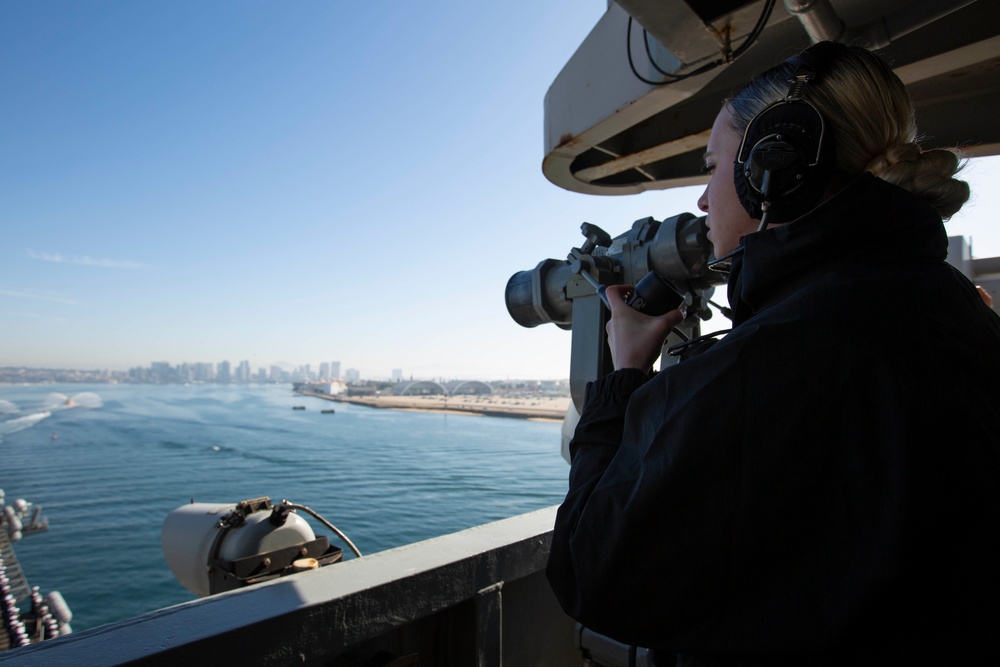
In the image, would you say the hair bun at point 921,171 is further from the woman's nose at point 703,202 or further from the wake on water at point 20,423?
the wake on water at point 20,423

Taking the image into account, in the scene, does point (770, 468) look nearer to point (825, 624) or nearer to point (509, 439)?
point (825, 624)

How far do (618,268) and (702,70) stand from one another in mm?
731

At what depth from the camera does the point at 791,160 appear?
80 cm

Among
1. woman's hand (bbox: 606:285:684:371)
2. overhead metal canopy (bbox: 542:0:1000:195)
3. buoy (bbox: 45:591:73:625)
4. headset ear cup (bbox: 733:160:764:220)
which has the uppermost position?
overhead metal canopy (bbox: 542:0:1000:195)

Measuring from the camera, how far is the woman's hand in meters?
1.11

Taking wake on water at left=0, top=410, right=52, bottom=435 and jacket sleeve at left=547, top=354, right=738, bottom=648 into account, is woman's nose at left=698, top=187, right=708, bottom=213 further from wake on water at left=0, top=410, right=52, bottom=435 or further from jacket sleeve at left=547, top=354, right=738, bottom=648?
wake on water at left=0, top=410, right=52, bottom=435

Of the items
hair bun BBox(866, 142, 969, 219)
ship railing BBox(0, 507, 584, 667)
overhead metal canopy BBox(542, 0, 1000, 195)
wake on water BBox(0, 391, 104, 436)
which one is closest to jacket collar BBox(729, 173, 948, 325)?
hair bun BBox(866, 142, 969, 219)

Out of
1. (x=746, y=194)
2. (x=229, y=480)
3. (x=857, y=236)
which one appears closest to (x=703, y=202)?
(x=746, y=194)

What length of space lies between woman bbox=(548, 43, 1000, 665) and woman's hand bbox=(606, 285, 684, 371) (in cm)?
30

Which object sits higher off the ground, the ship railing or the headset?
the headset

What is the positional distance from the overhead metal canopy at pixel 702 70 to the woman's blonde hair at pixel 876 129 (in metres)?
0.87

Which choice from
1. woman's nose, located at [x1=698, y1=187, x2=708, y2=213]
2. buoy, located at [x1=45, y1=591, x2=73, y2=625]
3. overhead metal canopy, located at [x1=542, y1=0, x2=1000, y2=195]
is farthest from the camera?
buoy, located at [x1=45, y1=591, x2=73, y2=625]

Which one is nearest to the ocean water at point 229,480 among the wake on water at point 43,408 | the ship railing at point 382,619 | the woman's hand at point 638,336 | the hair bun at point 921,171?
the wake on water at point 43,408

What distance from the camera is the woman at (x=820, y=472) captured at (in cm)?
60
